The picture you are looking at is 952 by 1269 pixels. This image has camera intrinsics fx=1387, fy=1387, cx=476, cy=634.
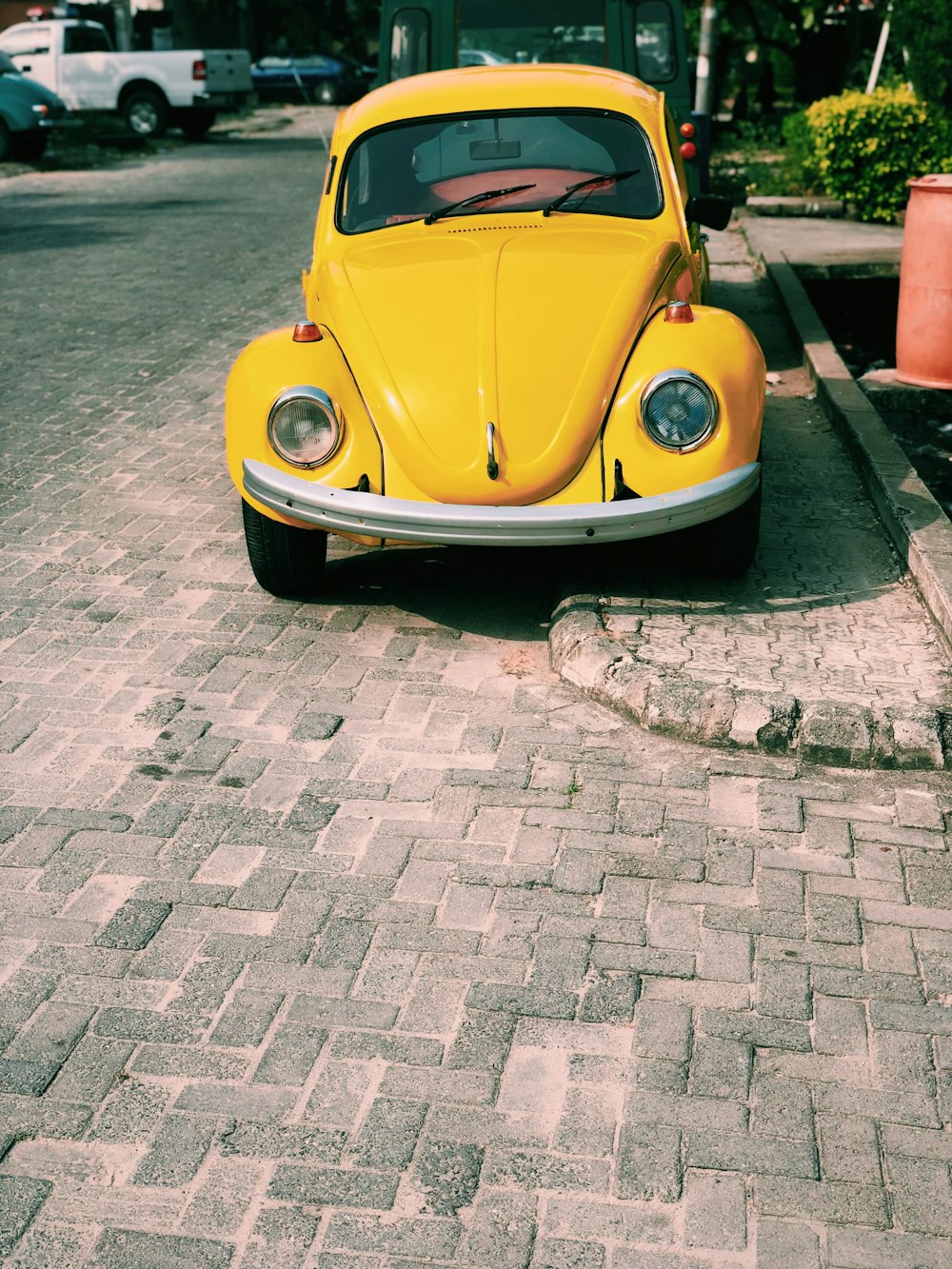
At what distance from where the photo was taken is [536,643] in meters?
5.05

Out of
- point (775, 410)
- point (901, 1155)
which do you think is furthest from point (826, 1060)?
point (775, 410)

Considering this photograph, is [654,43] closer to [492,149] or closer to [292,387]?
[492,149]

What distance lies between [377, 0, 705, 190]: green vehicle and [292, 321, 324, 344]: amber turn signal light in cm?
607

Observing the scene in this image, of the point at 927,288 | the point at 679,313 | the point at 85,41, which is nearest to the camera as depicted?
the point at 679,313

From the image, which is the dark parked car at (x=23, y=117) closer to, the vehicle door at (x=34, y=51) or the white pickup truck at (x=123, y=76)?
the white pickup truck at (x=123, y=76)

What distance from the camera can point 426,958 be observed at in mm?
3348

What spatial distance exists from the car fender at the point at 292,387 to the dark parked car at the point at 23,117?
18.8m

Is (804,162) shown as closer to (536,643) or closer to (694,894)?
Answer: (536,643)

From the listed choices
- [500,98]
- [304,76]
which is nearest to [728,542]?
[500,98]

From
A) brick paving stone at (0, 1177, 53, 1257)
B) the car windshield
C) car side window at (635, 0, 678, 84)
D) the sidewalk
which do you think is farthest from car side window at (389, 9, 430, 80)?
brick paving stone at (0, 1177, 53, 1257)

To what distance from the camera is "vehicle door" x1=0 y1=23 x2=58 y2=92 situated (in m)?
27.2

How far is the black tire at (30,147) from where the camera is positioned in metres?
22.0

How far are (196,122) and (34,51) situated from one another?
3373 millimetres

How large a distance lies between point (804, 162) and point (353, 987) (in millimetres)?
14583
